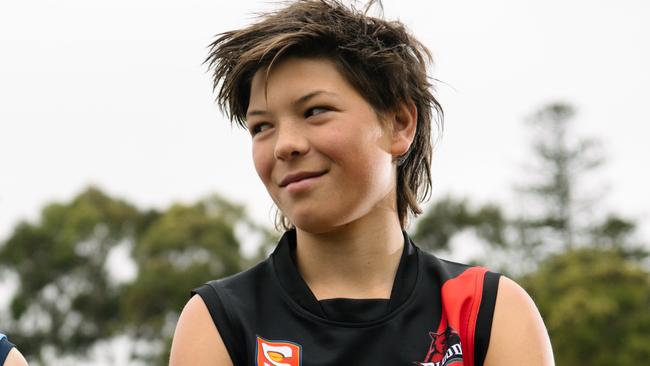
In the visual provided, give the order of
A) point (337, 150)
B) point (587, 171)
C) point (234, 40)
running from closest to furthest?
point (337, 150) < point (234, 40) < point (587, 171)

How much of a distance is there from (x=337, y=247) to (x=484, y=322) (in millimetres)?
604

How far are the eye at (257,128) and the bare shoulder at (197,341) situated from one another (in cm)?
64

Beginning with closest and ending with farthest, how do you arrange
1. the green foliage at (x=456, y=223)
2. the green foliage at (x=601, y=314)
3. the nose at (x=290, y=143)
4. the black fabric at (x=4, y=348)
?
1. the nose at (x=290, y=143)
2. the black fabric at (x=4, y=348)
3. the green foliage at (x=601, y=314)
4. the green foliage at (x=456, y=223)

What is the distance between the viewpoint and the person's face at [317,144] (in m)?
3.80

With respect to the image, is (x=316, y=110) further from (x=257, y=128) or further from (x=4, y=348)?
(x=4, y=348)

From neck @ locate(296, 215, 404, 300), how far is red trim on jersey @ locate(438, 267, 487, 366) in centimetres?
22

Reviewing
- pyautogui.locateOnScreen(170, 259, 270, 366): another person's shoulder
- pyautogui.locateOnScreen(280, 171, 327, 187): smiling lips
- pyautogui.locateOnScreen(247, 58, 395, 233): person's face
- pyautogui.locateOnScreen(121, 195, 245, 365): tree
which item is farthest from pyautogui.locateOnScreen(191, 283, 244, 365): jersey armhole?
pyautogui.locateOnScreen(121, 195, 245, 365): tree

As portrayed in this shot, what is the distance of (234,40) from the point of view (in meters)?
4.14

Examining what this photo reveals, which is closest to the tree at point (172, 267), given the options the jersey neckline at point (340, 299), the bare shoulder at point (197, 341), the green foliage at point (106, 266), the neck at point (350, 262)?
the green foliage at point (106, 266)

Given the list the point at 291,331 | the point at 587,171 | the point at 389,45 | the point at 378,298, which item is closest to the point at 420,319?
the point at 378,298

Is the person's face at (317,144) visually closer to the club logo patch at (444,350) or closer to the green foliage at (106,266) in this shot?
the club logo patch at (444,350)

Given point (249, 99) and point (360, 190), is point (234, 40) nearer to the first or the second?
point (249, 99)

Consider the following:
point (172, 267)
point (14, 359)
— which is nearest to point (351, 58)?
point (14, 359)

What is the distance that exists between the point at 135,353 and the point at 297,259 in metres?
51.6
